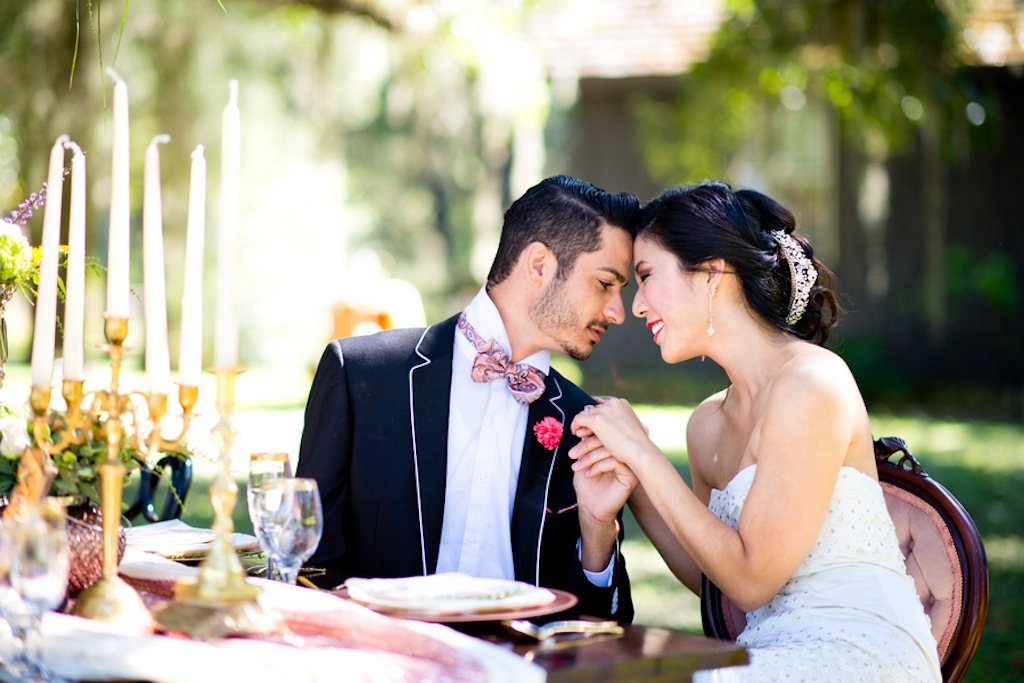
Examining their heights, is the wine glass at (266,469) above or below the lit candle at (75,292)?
below

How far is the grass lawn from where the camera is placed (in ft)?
20.1

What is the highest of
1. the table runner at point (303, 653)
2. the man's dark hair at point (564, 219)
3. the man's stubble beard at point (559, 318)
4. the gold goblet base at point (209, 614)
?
the man's dark hair at point (564, 219)

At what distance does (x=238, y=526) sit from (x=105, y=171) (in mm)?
10967

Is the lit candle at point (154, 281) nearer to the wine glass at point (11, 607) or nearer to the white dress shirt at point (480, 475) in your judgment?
the wine glass at point (11, 607)

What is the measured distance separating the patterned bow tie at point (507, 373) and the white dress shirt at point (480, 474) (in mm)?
77

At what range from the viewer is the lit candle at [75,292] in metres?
2.21

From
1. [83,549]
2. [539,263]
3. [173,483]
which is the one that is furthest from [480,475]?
[83,549]

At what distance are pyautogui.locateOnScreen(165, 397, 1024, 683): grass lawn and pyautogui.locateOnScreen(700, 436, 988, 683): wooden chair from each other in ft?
7.65

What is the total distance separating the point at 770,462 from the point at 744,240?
0.69m

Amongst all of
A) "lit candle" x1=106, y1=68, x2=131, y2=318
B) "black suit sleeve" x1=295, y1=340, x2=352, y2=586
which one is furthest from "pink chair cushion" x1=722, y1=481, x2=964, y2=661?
"lit candle" x1=106, y1=68, x2=131, y2=318

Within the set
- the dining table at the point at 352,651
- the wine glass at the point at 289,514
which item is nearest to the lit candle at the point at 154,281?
the wine glass at the point at 289,514

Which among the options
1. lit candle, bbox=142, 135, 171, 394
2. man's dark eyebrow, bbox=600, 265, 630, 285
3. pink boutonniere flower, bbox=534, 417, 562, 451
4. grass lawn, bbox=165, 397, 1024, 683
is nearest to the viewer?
lit candle, bbox=142, 135, 171, 394

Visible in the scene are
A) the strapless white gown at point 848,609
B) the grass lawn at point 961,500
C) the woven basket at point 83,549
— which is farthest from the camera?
the grass lawn at point 961,500

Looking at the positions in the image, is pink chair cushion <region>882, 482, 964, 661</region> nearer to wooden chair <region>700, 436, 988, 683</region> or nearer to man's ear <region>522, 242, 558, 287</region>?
wooden chair <region>700, 436, 988, 683</region>
